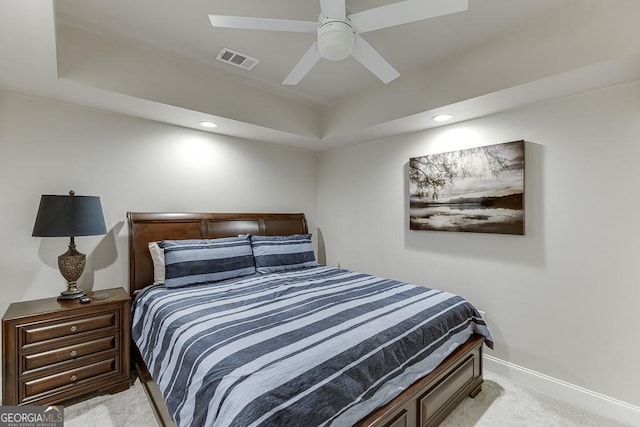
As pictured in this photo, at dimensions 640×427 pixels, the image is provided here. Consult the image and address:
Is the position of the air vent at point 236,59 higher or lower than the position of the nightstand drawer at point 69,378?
higher

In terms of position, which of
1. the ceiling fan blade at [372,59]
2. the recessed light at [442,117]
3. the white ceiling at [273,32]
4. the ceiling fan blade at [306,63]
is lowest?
the recessed light at [442,117]

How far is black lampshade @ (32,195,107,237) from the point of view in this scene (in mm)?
2080

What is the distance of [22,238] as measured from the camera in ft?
7.55

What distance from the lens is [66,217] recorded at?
2.13m

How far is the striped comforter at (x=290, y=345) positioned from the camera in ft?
3.94

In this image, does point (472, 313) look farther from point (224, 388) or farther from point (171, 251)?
point (171, 251)

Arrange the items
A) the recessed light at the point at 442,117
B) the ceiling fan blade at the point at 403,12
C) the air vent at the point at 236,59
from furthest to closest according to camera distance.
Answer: the recessed light at the point at 442,117, the air vent at the point at 236,59, the ceiling fan blade at the point at 403,12

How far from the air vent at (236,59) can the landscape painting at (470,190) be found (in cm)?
189

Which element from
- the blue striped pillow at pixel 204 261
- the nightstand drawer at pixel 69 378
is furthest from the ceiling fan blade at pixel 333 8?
the nightstand drawer at pixel 69 378

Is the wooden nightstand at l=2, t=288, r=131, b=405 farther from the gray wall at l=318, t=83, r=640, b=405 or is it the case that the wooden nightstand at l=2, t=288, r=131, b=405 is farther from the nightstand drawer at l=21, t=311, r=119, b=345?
the gray wall at l=318, t=83, r=640, b=405

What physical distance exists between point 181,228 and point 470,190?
282 cm

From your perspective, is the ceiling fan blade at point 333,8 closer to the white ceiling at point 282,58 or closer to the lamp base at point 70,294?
the white ceiling at point 282,58

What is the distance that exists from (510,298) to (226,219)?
289 centimetres

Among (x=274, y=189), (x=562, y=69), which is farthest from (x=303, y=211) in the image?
(x=562, y=69)
